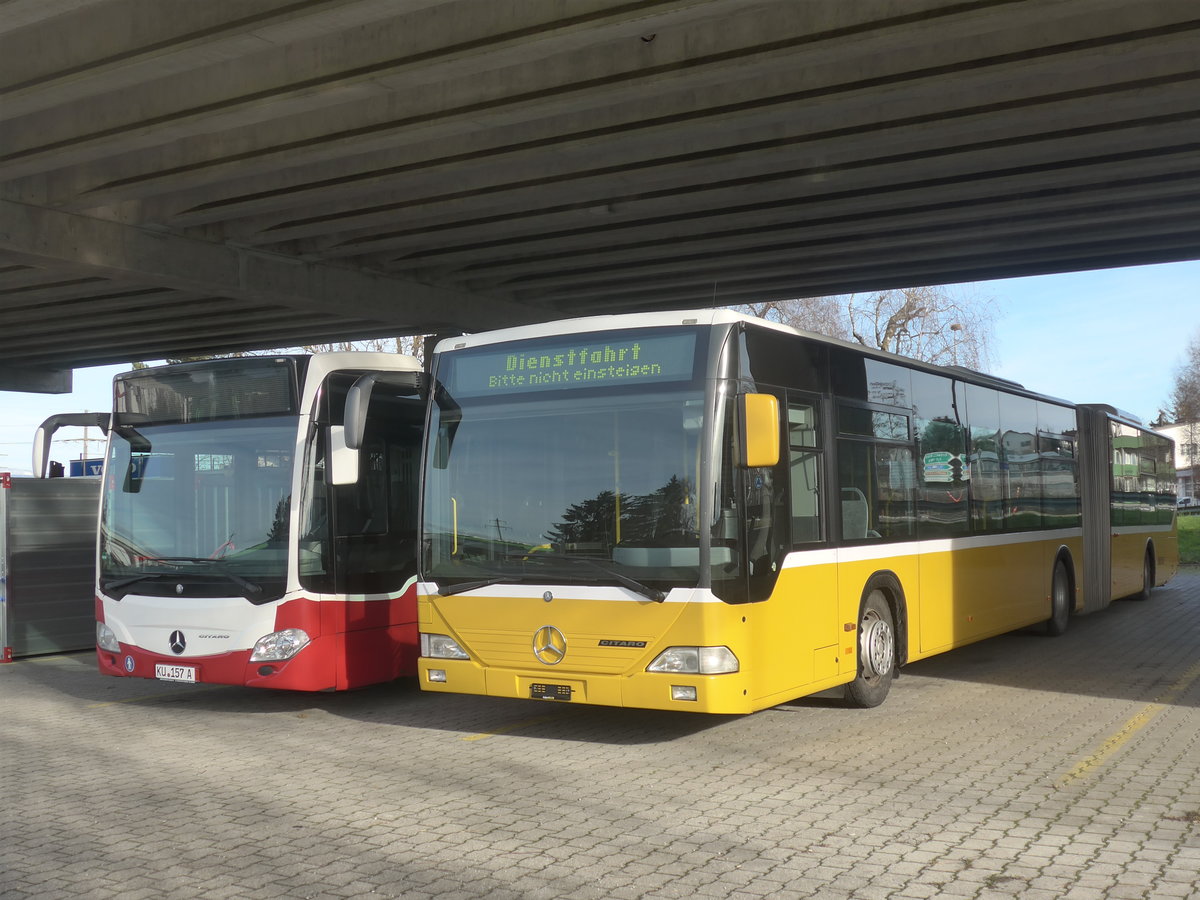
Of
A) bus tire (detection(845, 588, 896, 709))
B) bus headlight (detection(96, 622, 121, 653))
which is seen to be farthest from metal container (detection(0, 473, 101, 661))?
bus tire (detection(845, 588, 896, 709))

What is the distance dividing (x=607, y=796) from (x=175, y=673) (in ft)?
15.0

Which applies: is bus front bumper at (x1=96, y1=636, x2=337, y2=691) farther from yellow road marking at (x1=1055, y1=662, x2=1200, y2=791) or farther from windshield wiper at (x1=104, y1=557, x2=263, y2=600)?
yellow road marking at (x1=1055, y1=662, x2=1200, y2=791)

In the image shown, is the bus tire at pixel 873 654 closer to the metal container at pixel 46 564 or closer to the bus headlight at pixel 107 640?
the bus headlight at pixel 107 640

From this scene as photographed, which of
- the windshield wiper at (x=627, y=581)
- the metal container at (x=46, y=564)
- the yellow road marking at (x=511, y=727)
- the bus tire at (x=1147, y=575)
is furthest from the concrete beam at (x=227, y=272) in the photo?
the windshield wiper at (x=627, y=581)

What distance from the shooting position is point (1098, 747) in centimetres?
A: 807

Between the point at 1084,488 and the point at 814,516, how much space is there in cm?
848

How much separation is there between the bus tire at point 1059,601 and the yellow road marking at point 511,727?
740 centimetres

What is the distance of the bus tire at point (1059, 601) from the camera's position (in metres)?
14.5

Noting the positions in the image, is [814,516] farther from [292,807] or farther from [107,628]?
[107,628]

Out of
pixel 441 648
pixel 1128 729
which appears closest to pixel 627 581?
pixel 441 648

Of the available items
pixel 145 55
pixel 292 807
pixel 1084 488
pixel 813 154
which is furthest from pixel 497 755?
pixel 1084 488

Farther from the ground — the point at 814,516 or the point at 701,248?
the point at 701,248

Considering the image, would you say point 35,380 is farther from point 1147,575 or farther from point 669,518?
point 669,518

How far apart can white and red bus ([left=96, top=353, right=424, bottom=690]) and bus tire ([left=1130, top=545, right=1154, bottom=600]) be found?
13314 millimetres
